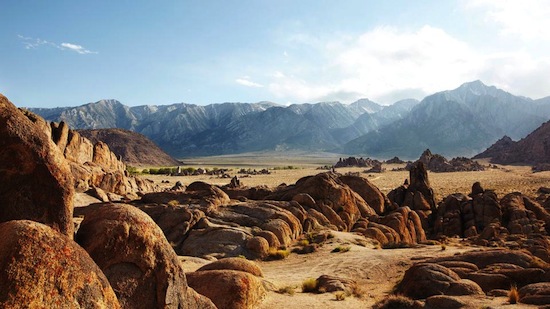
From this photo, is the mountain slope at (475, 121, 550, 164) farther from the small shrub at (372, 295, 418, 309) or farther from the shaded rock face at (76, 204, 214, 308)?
the shaded rock face at (76, 204, 214, 308)

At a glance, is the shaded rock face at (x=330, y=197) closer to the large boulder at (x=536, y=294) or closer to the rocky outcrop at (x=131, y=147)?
the large boulder at (x=536, y=294)

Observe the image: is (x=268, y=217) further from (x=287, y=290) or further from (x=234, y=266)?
(x=234, y=266)

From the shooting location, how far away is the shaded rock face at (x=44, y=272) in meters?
5.36

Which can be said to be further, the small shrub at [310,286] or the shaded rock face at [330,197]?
the shaded rock face at [330,197]

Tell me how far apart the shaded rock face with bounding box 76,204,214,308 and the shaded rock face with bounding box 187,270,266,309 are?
3.98 meters

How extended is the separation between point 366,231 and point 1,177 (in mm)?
26912

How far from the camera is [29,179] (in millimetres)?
7406

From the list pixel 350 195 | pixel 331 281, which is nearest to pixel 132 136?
pixel 350 195

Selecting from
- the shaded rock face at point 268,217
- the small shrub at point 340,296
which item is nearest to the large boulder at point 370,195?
the shaded rock face at point 268,217

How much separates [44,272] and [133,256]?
257 cm

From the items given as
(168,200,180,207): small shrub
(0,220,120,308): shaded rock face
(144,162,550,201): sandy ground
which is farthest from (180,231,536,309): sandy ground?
(144,162,550,201): sandy ground

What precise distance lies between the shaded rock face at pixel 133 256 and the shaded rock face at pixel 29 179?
0.65 m

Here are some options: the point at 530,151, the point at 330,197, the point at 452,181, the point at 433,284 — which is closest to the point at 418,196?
the point at 330,197

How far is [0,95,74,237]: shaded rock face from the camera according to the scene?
7.29 m
